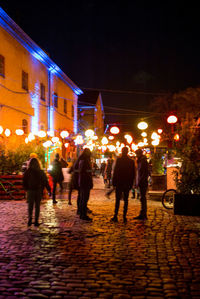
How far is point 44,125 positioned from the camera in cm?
2448

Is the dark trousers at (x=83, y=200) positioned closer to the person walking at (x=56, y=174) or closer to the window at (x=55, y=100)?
the person walking at (x=56, y=174)

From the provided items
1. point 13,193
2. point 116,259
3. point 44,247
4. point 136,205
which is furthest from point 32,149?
point 116,259

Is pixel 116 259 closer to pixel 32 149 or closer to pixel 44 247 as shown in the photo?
pixel 44 247

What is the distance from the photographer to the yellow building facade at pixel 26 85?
18.4 metres

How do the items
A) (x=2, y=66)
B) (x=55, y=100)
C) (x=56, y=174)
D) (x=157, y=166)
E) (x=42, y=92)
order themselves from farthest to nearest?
(x=55, y=100)
(x=42, y=92)
(x=157, y=166)
(x=2, y=66)
(x=56, y=174)

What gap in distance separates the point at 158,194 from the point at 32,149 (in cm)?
642

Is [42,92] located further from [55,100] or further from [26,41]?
[26,41]

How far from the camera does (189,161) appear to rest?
33.9 feet

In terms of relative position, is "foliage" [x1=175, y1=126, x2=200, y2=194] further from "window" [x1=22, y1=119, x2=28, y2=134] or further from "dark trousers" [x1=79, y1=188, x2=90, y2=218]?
"window" [x1=22, y1=119, x2=28, y2=134]

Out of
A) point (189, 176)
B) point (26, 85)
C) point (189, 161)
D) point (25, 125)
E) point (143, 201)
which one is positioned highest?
point (26, 85)

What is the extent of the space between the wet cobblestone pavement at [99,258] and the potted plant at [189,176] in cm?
63

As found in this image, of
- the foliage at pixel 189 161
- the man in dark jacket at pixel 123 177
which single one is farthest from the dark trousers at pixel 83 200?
the foliage at pixel 189 161

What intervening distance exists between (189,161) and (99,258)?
5.54 m

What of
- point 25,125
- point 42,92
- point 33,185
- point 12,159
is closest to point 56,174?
point 12,159
